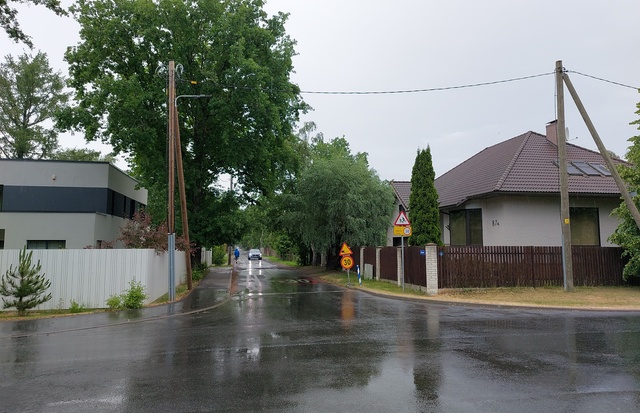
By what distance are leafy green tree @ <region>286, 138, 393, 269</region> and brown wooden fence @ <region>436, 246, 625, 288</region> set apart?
37.6 ft

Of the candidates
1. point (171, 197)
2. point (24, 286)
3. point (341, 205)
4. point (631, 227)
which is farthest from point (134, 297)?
point (631, 227)

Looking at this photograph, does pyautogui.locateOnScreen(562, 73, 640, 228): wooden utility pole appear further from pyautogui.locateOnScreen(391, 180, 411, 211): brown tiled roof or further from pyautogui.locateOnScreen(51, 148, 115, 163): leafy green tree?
pyautogui.locateOnScreen(51, 148, 115, 163): leafy green tree

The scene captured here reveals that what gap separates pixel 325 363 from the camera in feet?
22.3

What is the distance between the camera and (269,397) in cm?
525

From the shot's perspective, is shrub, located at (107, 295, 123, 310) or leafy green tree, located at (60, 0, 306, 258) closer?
shrub, located at (107, 295, 123, 310)

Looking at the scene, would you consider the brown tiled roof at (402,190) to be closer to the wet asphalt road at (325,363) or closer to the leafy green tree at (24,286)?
the wet asphalt road at (325,363)

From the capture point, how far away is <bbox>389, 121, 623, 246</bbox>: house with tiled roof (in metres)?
20.0

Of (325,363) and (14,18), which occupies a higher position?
(14,18)

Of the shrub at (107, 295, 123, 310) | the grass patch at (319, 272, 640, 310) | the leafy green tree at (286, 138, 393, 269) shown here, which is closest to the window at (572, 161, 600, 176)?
the grass patch at (319, 272, 640, 310)

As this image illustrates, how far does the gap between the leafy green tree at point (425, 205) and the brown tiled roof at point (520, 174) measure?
9.61 feet

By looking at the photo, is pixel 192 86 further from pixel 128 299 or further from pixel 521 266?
pixel 521 266

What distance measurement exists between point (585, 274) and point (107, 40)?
89.1ft

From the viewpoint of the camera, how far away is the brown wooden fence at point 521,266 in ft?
56.1

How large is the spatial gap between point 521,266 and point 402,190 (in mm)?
16372
